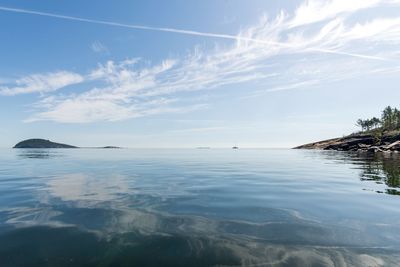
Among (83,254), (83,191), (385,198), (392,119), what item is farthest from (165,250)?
(392,119)

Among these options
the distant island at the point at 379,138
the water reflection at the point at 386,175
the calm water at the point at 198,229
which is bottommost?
the calm water at the point at 198,229

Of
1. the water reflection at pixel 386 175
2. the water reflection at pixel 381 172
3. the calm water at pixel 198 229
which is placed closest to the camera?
the calm water at pixel 198 229

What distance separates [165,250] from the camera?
7574mm

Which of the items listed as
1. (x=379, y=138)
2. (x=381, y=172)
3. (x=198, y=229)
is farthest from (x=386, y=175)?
(x=379, y=138)

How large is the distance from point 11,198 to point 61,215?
563 centimetres

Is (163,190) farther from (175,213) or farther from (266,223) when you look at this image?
(266,223)

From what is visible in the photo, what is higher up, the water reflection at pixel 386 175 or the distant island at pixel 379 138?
the distant island at pixel 379 138

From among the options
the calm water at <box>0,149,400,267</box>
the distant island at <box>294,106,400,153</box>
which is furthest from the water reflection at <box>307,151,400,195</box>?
the distant island at <box>294,106,400,153</box>

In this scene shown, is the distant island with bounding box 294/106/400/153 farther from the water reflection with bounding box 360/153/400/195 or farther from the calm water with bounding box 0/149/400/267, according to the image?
the calm water with bounding box 0/149/400/267

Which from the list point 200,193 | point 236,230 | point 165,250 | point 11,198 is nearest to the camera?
point 165,250

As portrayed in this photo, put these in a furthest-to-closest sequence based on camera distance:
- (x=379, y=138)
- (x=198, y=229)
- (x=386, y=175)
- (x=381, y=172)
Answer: (x=379, y=138) → (x=381, y=172) → (x=386, y=175) → (x=198, y=229)

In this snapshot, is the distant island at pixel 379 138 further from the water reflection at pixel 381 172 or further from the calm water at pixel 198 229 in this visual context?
the calm water at pixel 198 229

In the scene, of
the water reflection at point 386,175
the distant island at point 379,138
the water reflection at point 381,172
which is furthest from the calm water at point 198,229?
the distant island at point 379,138

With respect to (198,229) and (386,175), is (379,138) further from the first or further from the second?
(198,229)
